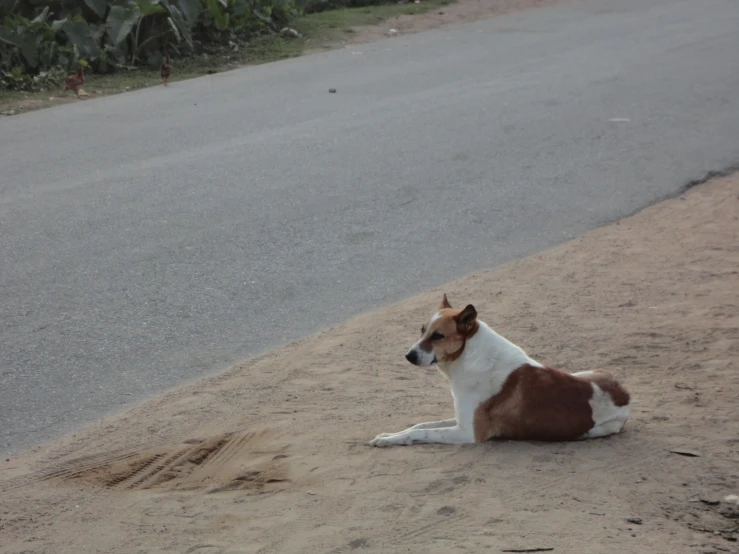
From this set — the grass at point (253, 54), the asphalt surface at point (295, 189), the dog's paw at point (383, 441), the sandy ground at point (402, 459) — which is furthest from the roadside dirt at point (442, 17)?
the dog's paw at point (383, 441)

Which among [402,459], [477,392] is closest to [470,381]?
[477,392]

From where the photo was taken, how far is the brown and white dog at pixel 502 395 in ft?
15.6

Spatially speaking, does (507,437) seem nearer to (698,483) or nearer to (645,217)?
(698,483)

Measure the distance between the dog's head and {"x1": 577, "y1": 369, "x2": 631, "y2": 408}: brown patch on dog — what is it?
24.5 inches

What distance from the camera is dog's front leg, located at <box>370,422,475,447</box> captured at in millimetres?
4832

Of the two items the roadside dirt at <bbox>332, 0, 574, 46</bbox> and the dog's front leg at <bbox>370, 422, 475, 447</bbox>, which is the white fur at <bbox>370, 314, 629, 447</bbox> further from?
the roadside dirt at <bbox>332, 0, 574, 46</bbox>

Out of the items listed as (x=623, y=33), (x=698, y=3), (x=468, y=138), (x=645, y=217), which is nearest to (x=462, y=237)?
(x=645, y=217)

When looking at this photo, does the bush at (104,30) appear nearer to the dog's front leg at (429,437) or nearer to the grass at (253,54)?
the grass at (253,54)

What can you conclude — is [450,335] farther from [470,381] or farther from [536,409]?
[536,409]

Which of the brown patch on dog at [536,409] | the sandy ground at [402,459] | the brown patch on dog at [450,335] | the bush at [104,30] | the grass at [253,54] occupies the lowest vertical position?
the sandy ground at [402,459]

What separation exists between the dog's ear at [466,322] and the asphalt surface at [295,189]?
198cm

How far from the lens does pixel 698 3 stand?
65.6ft

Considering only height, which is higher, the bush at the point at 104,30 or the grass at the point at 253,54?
the bush at the point at 104,30

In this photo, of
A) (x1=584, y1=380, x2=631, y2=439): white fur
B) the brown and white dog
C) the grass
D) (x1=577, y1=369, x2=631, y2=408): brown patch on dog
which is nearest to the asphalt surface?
the grass
